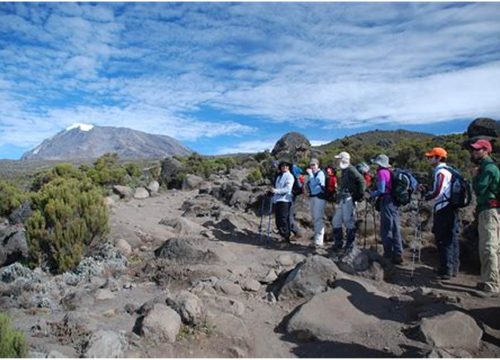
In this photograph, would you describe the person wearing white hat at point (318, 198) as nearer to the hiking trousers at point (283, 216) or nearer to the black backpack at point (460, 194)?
the hiking trousers at point (283, 216)

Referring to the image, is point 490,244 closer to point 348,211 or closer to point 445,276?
point 445,276

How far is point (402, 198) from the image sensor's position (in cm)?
872

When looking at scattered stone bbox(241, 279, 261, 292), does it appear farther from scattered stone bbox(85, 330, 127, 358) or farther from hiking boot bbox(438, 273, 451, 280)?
hiking boot bbox(438, 273, 451, 280)

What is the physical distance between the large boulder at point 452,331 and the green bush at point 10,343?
185 inches

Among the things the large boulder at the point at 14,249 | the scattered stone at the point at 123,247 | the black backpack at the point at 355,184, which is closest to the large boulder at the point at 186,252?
the scattered stone at the point at 123,247

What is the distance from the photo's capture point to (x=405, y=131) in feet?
226

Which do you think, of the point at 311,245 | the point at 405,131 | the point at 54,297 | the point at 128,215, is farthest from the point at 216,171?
the point at 405,131

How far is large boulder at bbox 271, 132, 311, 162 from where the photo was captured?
121 feet

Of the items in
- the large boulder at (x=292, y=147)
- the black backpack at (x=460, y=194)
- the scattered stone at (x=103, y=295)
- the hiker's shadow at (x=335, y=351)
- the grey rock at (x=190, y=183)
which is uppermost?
the large boulder at (x=292, y=147)

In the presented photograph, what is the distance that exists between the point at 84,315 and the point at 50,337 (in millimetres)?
618

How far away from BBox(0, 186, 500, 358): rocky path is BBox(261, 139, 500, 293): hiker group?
1.72ft

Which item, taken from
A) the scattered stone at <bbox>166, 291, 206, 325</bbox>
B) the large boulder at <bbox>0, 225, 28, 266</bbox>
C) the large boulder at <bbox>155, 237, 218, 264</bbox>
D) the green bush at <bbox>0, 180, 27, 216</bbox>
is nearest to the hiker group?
the large boulder at <bbox>155, 237, 218, 264</bbox>

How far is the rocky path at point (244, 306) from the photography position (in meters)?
5.75

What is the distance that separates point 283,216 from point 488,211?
4821 mm
